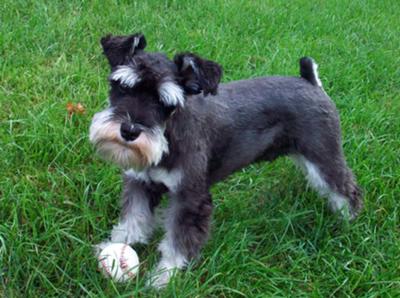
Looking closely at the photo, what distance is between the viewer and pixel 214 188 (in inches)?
155

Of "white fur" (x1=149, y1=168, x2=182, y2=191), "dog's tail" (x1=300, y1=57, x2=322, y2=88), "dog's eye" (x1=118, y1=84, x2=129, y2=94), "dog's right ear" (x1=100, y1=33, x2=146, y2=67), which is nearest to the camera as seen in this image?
"dog's eye" (x1=118, y1=84, x2=129, y2=94)

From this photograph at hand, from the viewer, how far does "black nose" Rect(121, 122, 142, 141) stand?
8.57ft

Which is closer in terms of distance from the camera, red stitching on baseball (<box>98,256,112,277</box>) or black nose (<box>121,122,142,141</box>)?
black nose (<box>121,122,142,141</box>)

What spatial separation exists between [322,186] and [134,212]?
126cm

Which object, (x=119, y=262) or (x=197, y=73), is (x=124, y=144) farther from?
(x=119, y=262)

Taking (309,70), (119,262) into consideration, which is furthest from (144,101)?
(309,70)

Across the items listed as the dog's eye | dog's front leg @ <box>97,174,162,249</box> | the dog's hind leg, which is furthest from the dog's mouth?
the dog's hind leg

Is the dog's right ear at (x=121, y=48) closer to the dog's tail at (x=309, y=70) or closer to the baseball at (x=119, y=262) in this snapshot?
the baseball at (x=119, y=262)

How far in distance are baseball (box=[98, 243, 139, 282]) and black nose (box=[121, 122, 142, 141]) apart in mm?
714

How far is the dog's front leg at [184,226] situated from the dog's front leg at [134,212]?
226 mm

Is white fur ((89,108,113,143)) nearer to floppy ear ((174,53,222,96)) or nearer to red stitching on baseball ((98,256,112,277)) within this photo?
floppy ear ((174,53,222,96))

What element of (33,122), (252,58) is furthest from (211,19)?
(33,122)

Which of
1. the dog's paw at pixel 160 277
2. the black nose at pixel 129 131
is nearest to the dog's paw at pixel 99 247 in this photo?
the dog's paw at pixel 160 277

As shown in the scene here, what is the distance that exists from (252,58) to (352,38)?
1.70 meters
